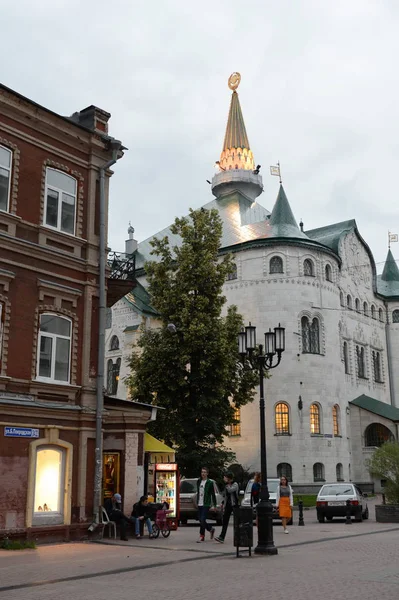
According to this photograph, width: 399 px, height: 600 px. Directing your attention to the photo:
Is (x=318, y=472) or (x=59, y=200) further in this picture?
(x=318, y=472)

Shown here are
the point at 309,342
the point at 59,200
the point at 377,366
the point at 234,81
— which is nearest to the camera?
the point at 59,200

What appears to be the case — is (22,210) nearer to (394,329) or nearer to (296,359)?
(296,359)

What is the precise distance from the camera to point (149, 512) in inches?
758

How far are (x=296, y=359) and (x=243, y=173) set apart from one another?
842 inches

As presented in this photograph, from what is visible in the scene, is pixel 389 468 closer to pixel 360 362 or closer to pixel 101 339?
pixel 101 339

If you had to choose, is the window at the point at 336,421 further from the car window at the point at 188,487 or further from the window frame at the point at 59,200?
the window frame at the point at 59,200

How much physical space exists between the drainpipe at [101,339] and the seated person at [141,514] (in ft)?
3.42

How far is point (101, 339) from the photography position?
768 inches

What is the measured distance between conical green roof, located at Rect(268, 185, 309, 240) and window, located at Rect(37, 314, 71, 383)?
27.4 m

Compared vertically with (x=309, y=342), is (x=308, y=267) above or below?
above

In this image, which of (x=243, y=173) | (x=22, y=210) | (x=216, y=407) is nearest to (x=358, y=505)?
(x=216, y=407)

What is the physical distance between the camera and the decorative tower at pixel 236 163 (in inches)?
2276

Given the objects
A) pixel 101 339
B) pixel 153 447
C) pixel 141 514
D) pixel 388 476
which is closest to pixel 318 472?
pixel 388 476

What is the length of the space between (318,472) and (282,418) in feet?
12.7
